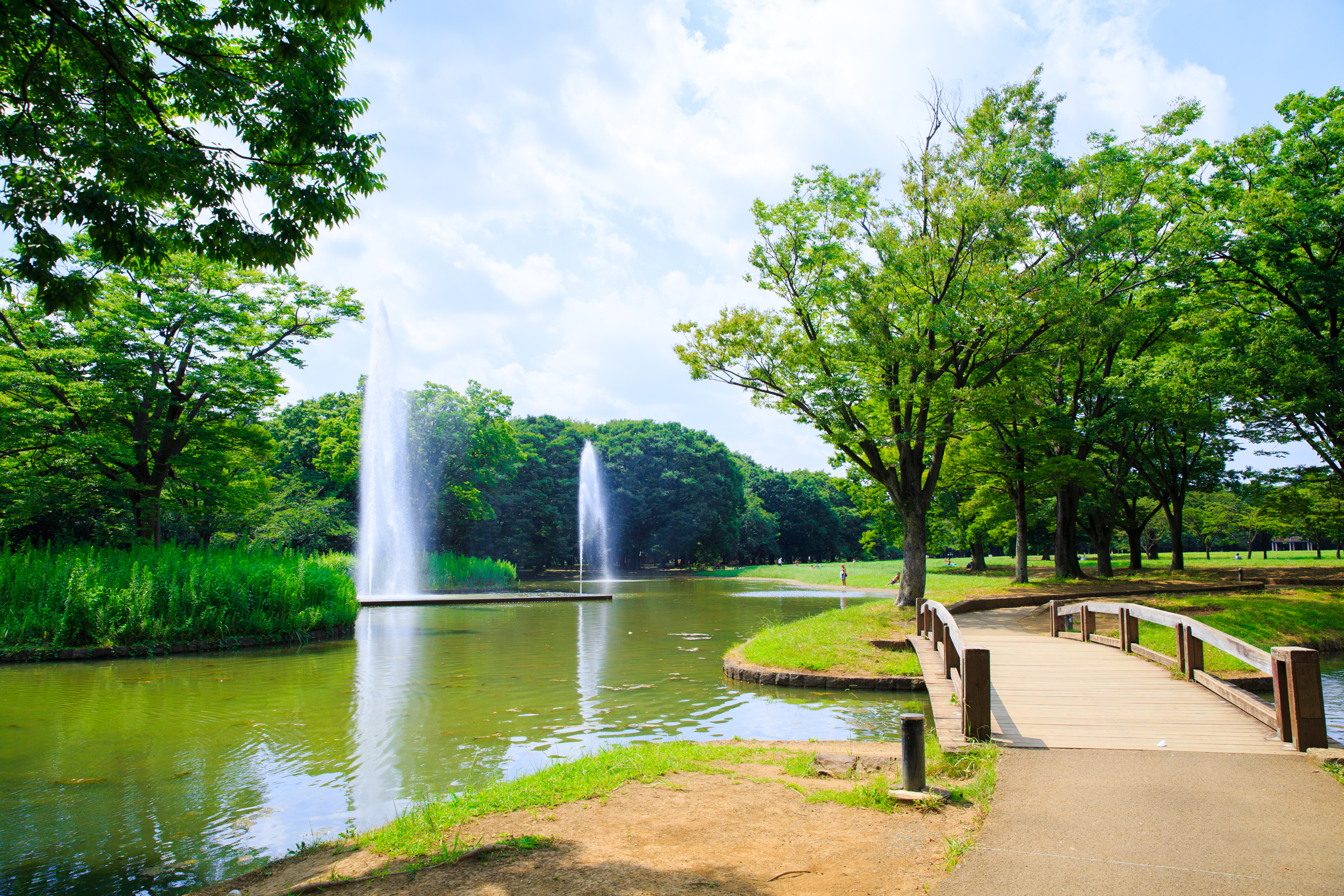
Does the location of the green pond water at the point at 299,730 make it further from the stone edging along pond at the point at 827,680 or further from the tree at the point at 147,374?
the tree at the point at 147,374

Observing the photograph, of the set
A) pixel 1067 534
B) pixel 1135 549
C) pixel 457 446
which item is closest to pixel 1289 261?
pixel 1067 534

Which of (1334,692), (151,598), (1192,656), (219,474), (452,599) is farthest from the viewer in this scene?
(452,599)

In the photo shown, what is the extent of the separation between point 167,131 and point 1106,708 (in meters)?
10.4

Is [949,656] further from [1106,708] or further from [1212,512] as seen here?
[1212,512]

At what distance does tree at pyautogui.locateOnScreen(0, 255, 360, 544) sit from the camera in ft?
64.3

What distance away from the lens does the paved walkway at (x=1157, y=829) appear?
3965 millimetres

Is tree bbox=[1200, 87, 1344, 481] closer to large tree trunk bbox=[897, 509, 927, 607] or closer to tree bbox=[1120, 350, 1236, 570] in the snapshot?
tree bbox=[1120, 350, 1236, 570]

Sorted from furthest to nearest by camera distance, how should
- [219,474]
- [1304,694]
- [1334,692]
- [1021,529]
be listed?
[1021,529] → [219,474] → [1334,692] → [1304,694]

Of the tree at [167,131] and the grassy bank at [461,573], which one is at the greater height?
the tree at [167,131]

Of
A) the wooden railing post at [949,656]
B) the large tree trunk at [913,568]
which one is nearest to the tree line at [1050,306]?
the large tree trunk at [913,568]

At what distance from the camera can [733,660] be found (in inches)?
547

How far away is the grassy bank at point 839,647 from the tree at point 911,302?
2671 mm

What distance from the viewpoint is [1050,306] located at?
56.8 feet

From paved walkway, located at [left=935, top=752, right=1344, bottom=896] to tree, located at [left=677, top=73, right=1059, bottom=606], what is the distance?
1229 centimetres
